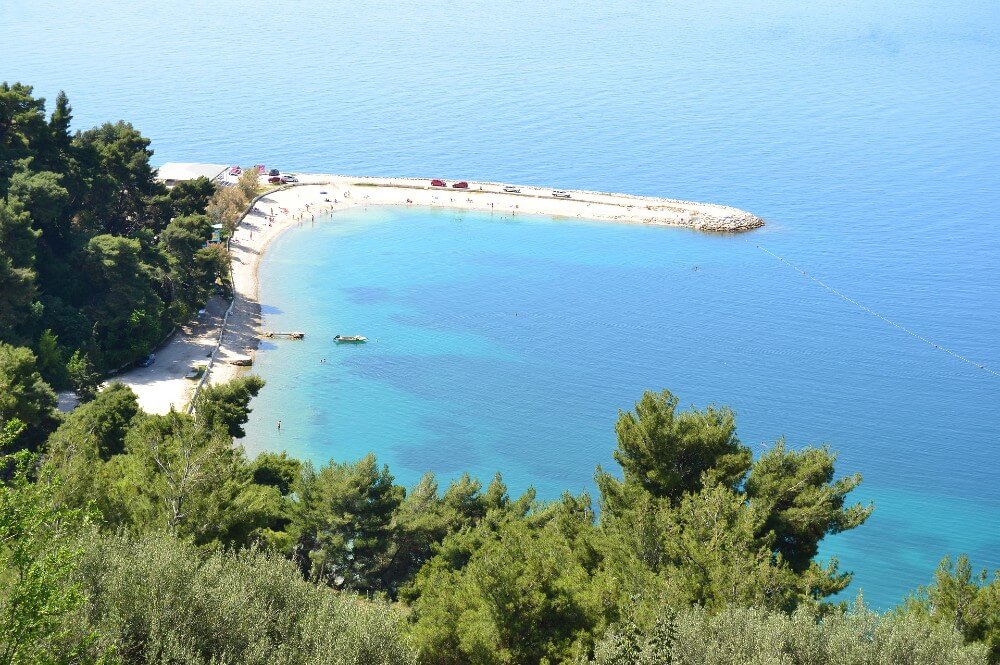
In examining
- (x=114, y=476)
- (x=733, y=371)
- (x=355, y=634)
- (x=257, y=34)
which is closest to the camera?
(x=355, y=634)

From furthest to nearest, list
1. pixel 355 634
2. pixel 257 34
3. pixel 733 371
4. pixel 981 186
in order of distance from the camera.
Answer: pixel 257 34
pixel 981 186
pixel 733 371
pixel 355 634

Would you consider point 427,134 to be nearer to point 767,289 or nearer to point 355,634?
point 767,289

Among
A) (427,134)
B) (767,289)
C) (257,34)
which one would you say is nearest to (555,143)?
(427,134)

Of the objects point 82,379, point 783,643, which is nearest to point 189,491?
point 783,643

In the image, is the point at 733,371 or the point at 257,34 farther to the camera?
the point at 257,34

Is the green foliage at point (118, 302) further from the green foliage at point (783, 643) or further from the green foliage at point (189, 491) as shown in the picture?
the green foliage at point (783, 643)

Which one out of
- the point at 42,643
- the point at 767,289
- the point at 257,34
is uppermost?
the point at 257,34

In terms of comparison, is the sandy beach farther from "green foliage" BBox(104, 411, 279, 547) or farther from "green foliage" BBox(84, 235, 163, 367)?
"green foliage" BBox(104, 411, 279, 547)

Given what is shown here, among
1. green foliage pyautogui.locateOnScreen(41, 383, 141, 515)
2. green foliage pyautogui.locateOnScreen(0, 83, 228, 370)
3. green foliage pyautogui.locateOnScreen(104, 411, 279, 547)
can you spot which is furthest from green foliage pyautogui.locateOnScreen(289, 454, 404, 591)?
green foliage pyautogui.locateOnScreen(0, 83, 228, 370)
